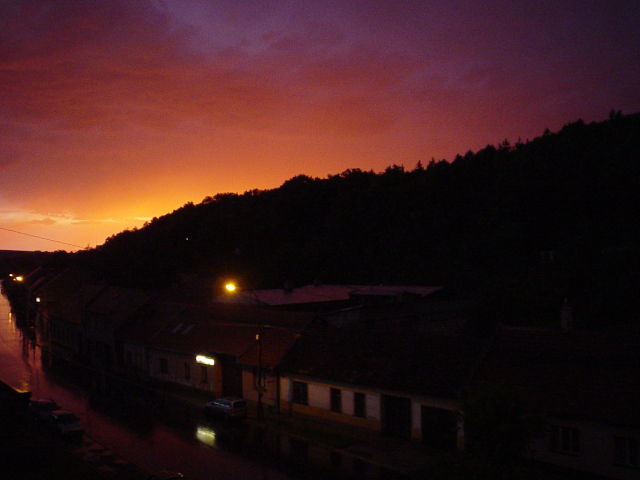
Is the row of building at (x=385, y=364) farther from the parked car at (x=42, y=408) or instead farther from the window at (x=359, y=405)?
the parked car at (x=42, y=408)

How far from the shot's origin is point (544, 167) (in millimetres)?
82750

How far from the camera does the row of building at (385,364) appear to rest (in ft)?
68.1

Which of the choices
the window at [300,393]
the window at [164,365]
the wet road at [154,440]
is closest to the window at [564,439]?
the wet road at [154,440]

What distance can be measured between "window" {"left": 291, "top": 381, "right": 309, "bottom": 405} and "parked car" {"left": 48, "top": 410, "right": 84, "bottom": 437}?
38.6 feet

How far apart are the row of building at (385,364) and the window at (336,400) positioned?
0.28 feet

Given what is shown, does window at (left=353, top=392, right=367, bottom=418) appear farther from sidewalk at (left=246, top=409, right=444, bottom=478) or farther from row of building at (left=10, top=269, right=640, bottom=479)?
sidewalk at (left=246, top=409, right=444, bottom=478)

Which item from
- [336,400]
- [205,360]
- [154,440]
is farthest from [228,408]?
[205,360]

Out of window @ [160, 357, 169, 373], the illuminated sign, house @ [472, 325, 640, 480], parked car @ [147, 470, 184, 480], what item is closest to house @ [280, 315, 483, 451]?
house @ [472, 325, 640, 480]

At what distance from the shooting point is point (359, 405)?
2781 centimetres

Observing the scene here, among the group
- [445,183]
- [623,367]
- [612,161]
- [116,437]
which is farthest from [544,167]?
[116,437]

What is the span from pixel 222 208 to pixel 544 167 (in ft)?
277

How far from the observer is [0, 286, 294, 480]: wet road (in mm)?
22031

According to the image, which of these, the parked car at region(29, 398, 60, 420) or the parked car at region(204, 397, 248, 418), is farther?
the parked car at region(204, 397, 248, 418)

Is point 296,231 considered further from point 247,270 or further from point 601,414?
point 601,414
